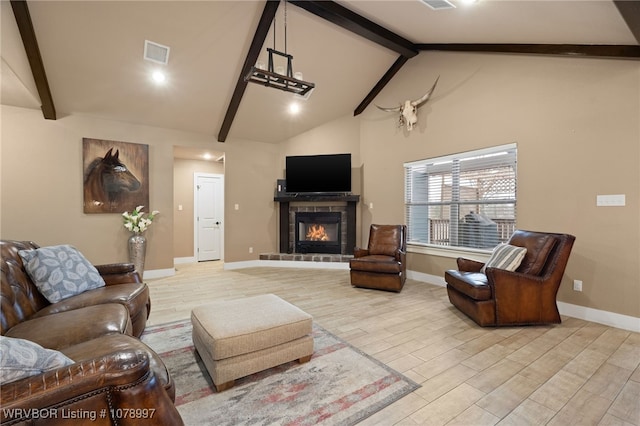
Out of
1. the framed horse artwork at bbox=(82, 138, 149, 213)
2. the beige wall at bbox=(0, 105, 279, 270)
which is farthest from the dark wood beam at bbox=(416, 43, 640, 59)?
the framed horse artwork at bbox=(82, 138, 149, 213)

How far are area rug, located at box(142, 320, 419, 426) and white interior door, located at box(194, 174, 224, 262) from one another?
480cm

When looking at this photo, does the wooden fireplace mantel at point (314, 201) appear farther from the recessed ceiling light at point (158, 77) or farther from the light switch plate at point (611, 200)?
the light switch plate at point (611, 200)

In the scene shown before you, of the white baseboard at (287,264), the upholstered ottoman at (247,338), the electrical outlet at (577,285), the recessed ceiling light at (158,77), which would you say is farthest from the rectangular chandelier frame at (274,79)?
the electrical outlet at (577,285)

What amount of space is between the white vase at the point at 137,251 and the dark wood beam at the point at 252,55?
2.57m

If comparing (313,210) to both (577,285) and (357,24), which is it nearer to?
(357,24)

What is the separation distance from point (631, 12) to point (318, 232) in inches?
204

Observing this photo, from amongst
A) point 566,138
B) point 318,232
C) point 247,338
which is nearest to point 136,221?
point 318,232

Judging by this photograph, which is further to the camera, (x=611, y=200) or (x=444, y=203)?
(x=444, y=203)

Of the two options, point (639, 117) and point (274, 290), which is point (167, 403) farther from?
point (639, 117)

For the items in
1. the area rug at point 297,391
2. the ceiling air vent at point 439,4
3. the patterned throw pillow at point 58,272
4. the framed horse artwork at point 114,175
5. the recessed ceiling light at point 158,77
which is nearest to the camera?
the area rug at point 297,391

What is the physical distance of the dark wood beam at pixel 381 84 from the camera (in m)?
4.93

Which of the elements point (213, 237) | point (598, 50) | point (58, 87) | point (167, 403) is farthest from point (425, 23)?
point (213, 237)

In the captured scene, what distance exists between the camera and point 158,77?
4.22 m

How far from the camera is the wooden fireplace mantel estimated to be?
582 cm
